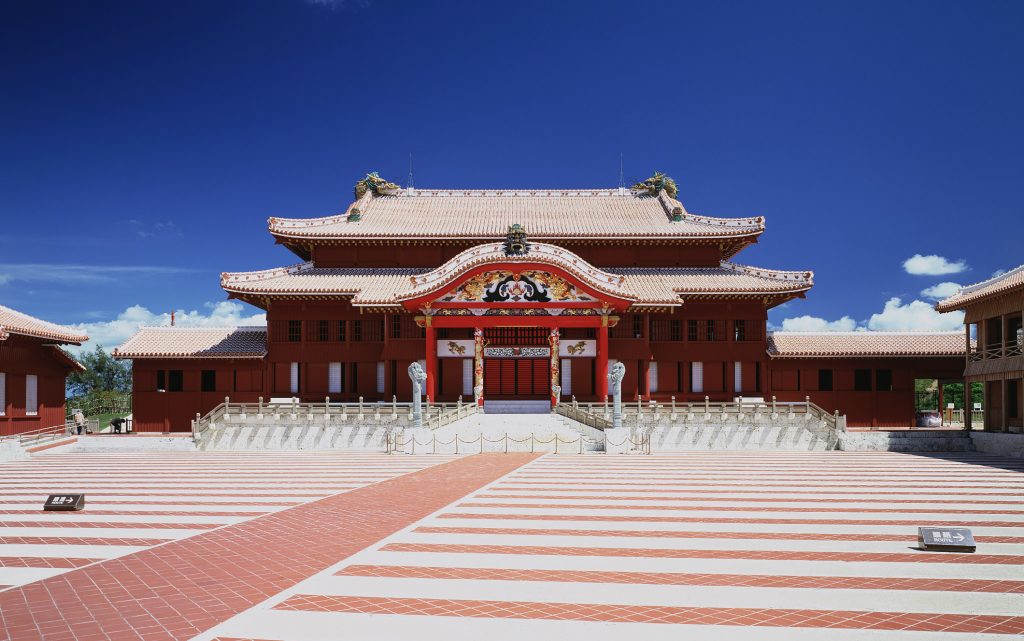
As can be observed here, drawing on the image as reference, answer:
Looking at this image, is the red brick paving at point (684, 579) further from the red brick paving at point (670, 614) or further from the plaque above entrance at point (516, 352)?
the plaque above entrance at point (516, 352)

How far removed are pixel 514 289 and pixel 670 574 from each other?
1011 inches

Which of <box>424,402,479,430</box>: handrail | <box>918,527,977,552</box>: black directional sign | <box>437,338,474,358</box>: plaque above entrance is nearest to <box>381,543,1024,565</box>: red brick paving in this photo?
<box>918,527,977,552</box>: black directional sign

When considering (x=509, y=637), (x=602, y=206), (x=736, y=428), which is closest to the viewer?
(x=509, y=637)

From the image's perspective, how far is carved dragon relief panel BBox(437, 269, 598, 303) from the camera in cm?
3416

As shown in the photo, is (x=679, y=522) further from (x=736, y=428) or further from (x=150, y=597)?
(x=736, y=428)

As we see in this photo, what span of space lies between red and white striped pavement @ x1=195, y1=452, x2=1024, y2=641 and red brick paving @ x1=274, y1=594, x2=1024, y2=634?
0.02 meters

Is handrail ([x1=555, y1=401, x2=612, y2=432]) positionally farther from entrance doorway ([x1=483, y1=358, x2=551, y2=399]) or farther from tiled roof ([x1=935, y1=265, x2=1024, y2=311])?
tiled roof ([x1=935, y1=265, x2=1024, y2=311])

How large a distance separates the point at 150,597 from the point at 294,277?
31.5m

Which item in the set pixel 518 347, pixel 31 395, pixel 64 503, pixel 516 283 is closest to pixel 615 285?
pixel 516 283

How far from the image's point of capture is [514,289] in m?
34.2

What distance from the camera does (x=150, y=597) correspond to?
8117mm

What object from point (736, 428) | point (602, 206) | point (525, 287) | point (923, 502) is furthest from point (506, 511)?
point (602, 206)

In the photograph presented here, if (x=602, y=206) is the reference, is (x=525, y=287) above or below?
below

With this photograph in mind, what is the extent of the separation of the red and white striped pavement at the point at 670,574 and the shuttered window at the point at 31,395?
1095 inches
